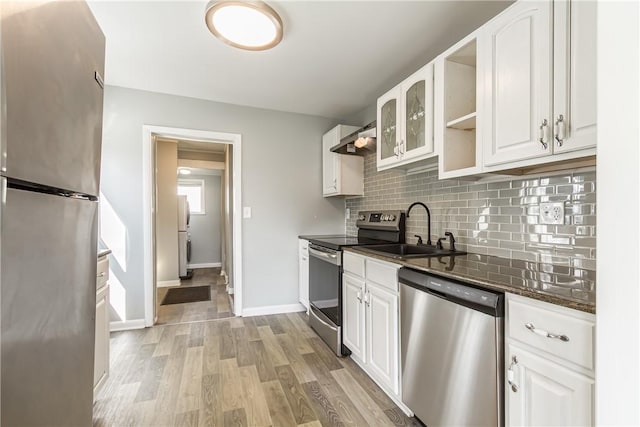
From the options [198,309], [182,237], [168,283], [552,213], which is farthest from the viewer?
[182,237]

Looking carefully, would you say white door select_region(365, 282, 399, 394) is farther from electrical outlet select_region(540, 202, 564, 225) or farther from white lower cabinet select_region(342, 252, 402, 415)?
electrical outlet select_region(540, 202, 564, 225)

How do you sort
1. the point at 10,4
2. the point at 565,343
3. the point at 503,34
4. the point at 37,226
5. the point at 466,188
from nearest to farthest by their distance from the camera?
the point at 10,4, the point at 37,226, the point at 565,343, the point at 503,34, the point at 466,188

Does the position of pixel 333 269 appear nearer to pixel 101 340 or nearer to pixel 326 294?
pixel 326 294

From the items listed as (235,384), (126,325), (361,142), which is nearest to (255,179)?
(361,142)

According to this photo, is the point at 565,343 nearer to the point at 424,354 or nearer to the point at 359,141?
the point at 424,354

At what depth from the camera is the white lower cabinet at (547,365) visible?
0.84 meters

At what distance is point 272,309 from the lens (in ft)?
11.0

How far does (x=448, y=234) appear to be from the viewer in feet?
6.68

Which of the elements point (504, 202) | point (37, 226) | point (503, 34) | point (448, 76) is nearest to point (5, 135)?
point (37, 226)

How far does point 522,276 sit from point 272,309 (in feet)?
8.83

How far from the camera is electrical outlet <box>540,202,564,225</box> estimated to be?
4.65 feet

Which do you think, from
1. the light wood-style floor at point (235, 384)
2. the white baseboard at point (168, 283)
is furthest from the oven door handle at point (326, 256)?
the white baseboard at point (168, 283)

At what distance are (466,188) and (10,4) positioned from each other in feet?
7.09

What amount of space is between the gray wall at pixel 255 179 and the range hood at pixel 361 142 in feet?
2.13
